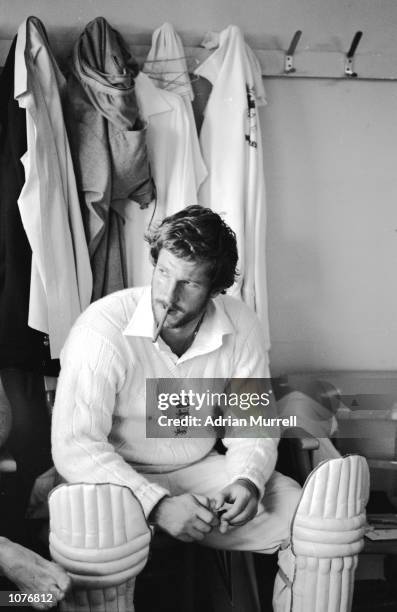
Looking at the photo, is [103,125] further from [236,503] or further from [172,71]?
[236,503]

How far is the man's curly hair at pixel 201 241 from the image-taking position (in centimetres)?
142

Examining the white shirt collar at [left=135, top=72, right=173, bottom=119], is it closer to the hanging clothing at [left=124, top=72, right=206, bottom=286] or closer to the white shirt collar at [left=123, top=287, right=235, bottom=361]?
the hanging clothing at [left=124, top=72, right=206, bottom=286]

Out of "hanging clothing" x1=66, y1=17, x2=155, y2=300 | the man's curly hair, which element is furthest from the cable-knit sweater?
"hanging clothing" x1=66, y1=17, x2=155, y2=300

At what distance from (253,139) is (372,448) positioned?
104 centimetres

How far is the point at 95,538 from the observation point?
1134 mm

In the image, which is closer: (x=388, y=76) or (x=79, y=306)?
(x=79, y=306)

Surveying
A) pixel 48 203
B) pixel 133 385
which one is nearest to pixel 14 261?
pixel 48 203

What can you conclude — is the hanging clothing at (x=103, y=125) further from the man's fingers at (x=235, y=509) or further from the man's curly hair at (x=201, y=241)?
the man's fingers at (x=235, y=509)

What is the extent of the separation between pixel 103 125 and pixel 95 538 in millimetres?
1203

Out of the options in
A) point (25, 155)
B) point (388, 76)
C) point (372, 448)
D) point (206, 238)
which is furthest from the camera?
point (388, 76)

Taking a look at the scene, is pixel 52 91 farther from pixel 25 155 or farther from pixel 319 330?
pixel 319 330

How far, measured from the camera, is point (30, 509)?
1530 mm

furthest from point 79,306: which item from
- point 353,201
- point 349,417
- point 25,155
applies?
point 353,201

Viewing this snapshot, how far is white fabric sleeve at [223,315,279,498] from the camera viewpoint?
57.1 inches
